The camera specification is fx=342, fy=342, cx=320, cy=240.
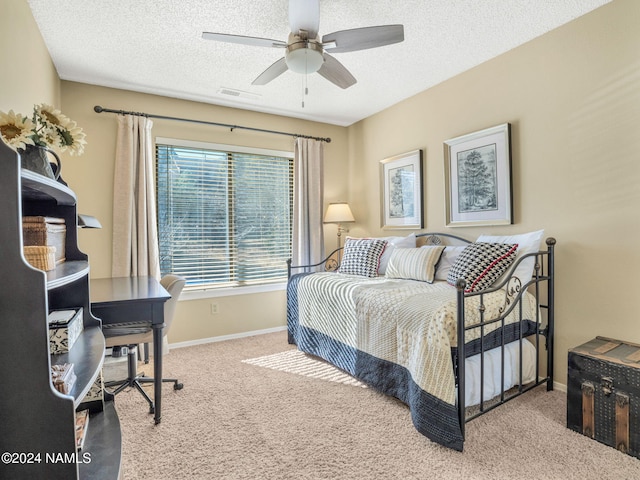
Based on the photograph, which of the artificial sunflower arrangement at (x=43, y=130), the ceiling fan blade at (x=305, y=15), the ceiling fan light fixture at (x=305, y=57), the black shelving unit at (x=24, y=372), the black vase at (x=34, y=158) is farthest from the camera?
the ceiling fan light fixture at (x=305, y=57)

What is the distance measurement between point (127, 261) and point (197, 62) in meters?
1.87

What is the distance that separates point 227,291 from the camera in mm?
3779

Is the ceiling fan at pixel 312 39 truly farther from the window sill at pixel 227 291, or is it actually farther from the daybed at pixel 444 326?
the window sill at pixel 227 291

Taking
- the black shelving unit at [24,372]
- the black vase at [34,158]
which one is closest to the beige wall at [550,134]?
the black vase at [34,158]

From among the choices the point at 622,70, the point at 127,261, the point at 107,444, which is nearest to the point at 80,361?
the point at 107,444

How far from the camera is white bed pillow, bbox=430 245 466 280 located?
113 inches

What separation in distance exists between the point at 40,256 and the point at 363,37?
73.8 inches

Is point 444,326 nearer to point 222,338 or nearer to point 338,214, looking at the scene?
point 338,214

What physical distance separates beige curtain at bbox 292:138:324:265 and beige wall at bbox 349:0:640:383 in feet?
5.97

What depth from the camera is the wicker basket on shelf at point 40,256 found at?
1113 mm

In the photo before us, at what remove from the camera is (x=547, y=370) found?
7.95 ft

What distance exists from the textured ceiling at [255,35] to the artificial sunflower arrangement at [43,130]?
123cm

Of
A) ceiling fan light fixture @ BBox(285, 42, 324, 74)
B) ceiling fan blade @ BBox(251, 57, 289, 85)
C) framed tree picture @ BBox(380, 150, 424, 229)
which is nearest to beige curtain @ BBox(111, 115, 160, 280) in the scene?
ceiling fan blade @ BBox(251, 57, 289, 85)

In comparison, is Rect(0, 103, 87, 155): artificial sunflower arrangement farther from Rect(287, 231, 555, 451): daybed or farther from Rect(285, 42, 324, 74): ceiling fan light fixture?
Rect(287, 231, 555, 451): daybed
